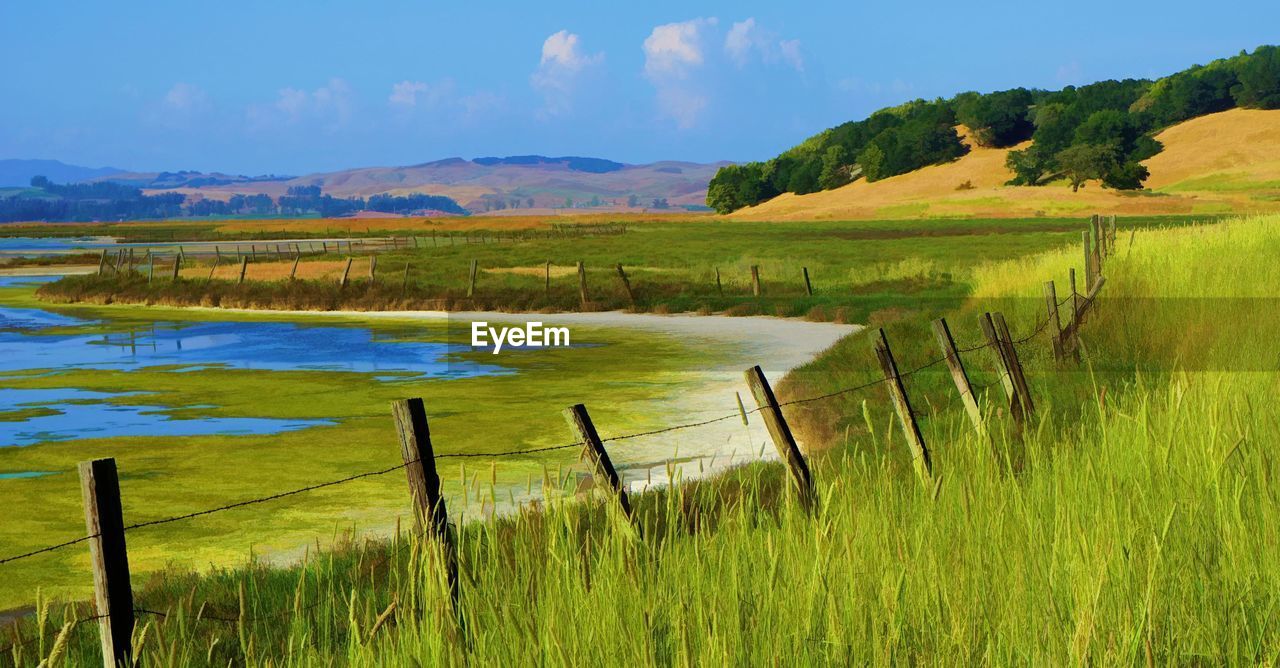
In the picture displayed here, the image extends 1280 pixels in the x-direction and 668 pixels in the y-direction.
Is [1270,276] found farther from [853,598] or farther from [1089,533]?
[853,598]

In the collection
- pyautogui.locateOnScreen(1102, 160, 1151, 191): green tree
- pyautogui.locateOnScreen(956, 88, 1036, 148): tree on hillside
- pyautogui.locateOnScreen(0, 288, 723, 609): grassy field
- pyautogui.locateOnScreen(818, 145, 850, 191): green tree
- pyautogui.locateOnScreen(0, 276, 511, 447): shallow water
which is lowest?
pyautogui.locateOnScreen(0, 288, 723, 609): grassy field

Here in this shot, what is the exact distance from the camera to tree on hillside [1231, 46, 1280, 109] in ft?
538

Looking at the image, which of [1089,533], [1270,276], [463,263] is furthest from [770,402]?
[463,263]

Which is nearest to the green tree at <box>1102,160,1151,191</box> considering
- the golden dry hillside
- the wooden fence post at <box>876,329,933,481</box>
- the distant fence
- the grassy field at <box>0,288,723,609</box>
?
the golden dry hillside

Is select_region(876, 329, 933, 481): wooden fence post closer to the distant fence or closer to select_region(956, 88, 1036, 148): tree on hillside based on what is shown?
the distant fence

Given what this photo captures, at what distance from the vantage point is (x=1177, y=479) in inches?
241

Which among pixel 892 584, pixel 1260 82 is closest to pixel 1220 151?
pixel 1260 82

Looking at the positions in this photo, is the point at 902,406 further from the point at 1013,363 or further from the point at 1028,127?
the point at 1028,127

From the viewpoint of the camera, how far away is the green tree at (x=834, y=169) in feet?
604

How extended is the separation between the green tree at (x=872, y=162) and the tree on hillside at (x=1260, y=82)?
45883 mm

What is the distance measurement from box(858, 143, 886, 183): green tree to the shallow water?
147048mm

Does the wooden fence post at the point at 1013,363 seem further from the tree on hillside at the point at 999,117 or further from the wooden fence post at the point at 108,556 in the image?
the tree on hillside at the point at 999,117

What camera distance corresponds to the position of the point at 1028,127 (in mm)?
184875

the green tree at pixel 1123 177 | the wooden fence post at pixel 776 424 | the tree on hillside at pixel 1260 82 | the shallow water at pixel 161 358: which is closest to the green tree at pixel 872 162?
the tree on hillside at pixel 1260 82
